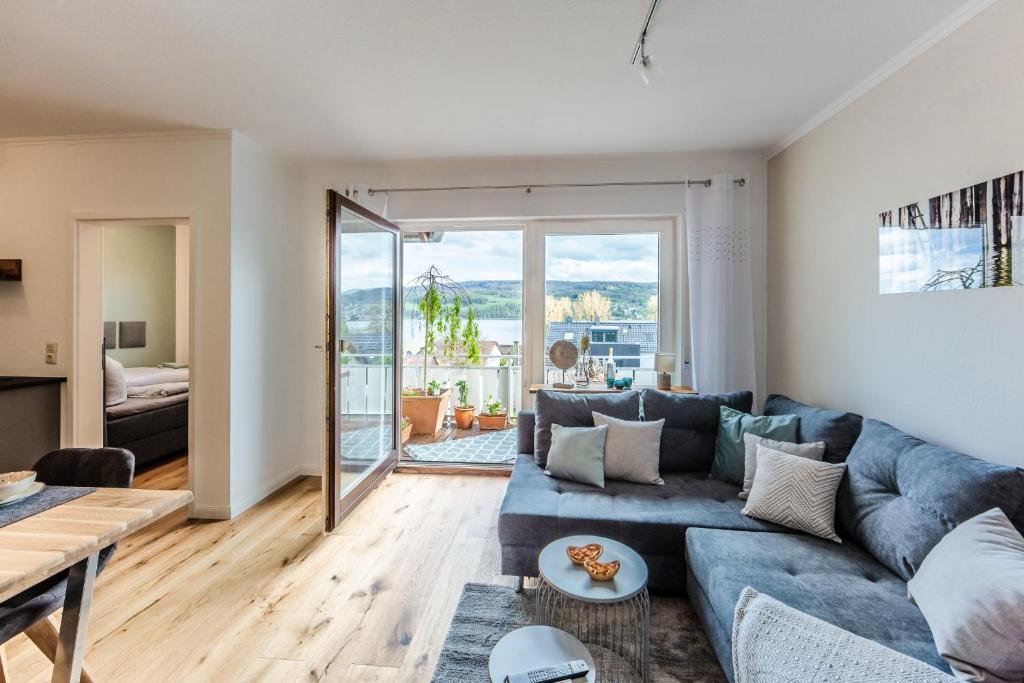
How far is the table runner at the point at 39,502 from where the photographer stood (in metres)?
1.25

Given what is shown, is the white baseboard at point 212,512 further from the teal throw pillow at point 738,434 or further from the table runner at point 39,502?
the teal throw pillow at point 738,434

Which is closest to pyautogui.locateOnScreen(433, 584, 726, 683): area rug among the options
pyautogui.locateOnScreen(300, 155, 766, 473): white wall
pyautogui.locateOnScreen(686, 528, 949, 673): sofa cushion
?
pyautogui.locateOnScreen(686, 528, 949, 673): sofa cushion

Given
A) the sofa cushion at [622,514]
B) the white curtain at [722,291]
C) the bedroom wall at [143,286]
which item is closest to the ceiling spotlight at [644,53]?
the white curtain at [722,291]

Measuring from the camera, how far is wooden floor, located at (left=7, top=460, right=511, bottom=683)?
68.3 inches

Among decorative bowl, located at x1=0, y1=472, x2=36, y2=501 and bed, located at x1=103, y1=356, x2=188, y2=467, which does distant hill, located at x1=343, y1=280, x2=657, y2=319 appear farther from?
bed, located at x1=103, y1=356, x2=188, y2=467

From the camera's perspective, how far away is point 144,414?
3.90m

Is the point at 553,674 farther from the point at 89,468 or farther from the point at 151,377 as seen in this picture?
the point at 151,377

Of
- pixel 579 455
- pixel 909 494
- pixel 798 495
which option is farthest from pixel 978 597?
pixel 579 455

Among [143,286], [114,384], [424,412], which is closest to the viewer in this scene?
[114,384]

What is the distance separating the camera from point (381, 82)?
240cm

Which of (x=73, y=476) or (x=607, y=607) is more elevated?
(x=73, y=476)

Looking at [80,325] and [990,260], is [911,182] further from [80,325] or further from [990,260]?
[80,325]

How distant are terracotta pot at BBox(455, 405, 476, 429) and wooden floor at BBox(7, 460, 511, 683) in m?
1.70

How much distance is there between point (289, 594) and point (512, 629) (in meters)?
1.10
